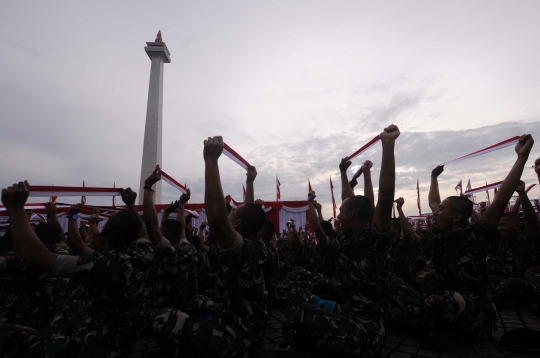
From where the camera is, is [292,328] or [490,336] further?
[490,336]

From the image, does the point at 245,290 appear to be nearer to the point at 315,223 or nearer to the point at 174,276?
the point at 174,276

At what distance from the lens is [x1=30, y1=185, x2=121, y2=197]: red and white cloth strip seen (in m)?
4.19

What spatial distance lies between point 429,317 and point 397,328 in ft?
2.62

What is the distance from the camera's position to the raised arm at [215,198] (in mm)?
2412

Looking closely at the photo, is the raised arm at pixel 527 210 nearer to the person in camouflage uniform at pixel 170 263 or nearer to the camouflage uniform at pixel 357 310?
the camouflage uniform at pixel 357 310

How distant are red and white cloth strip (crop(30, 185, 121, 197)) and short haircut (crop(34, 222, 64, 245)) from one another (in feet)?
1.61

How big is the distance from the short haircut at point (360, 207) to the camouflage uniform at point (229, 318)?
3.71 ft

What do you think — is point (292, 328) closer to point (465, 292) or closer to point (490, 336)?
point (465, 292)

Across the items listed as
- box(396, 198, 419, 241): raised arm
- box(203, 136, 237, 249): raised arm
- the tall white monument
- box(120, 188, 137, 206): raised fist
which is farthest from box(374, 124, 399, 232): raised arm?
the tall white monument

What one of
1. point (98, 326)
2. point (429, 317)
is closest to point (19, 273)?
point (98, 326)

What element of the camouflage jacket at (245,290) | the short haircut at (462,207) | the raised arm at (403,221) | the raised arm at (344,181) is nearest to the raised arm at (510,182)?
the short haircut at (462,207)

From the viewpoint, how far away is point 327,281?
532 cm

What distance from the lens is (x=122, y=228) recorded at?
3.26 meters

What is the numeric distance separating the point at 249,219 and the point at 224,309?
850 millimetres
